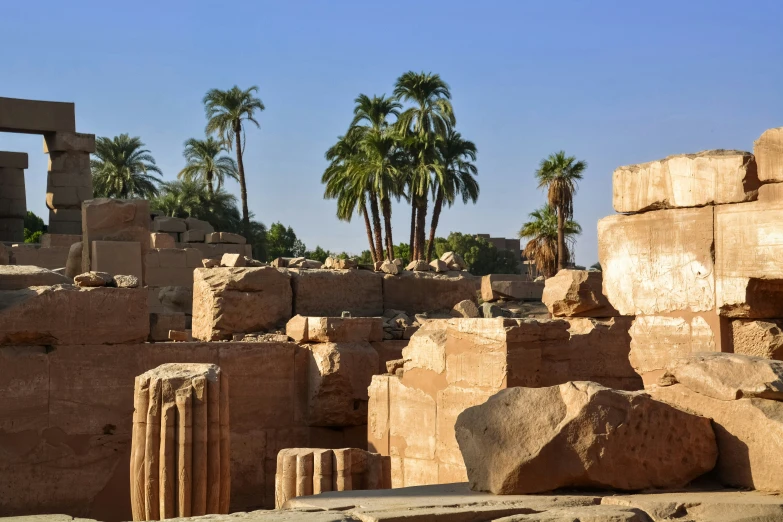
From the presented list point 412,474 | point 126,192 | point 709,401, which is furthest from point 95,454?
point 126,192

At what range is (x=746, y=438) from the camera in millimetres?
4516

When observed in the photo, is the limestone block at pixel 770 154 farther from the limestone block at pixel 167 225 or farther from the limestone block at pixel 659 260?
the limestone block at pixel 167 225

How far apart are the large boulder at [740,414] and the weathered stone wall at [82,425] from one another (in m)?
4.89

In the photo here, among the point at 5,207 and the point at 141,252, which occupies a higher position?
the point at 5,207

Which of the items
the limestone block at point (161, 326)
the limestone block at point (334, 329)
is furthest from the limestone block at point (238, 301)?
the limestone block at point (161, 326)

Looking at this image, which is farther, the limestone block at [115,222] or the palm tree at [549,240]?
the palm tree at [549,240]

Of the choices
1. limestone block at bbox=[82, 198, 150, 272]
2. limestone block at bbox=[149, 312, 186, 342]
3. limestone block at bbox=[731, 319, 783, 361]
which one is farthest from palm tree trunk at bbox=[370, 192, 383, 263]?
limestone block at bbox=[731, 319, 783, 361]

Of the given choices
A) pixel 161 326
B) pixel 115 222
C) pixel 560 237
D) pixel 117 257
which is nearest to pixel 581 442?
pixel 161 326

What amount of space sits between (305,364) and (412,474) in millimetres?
2215

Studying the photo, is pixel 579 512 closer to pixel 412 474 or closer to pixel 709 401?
pixel 709 401

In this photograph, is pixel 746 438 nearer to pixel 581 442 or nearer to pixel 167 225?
→ pixel 581 442

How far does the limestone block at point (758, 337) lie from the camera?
216 inches

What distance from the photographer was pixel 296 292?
10312 millimetres

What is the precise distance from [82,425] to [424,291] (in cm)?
446
